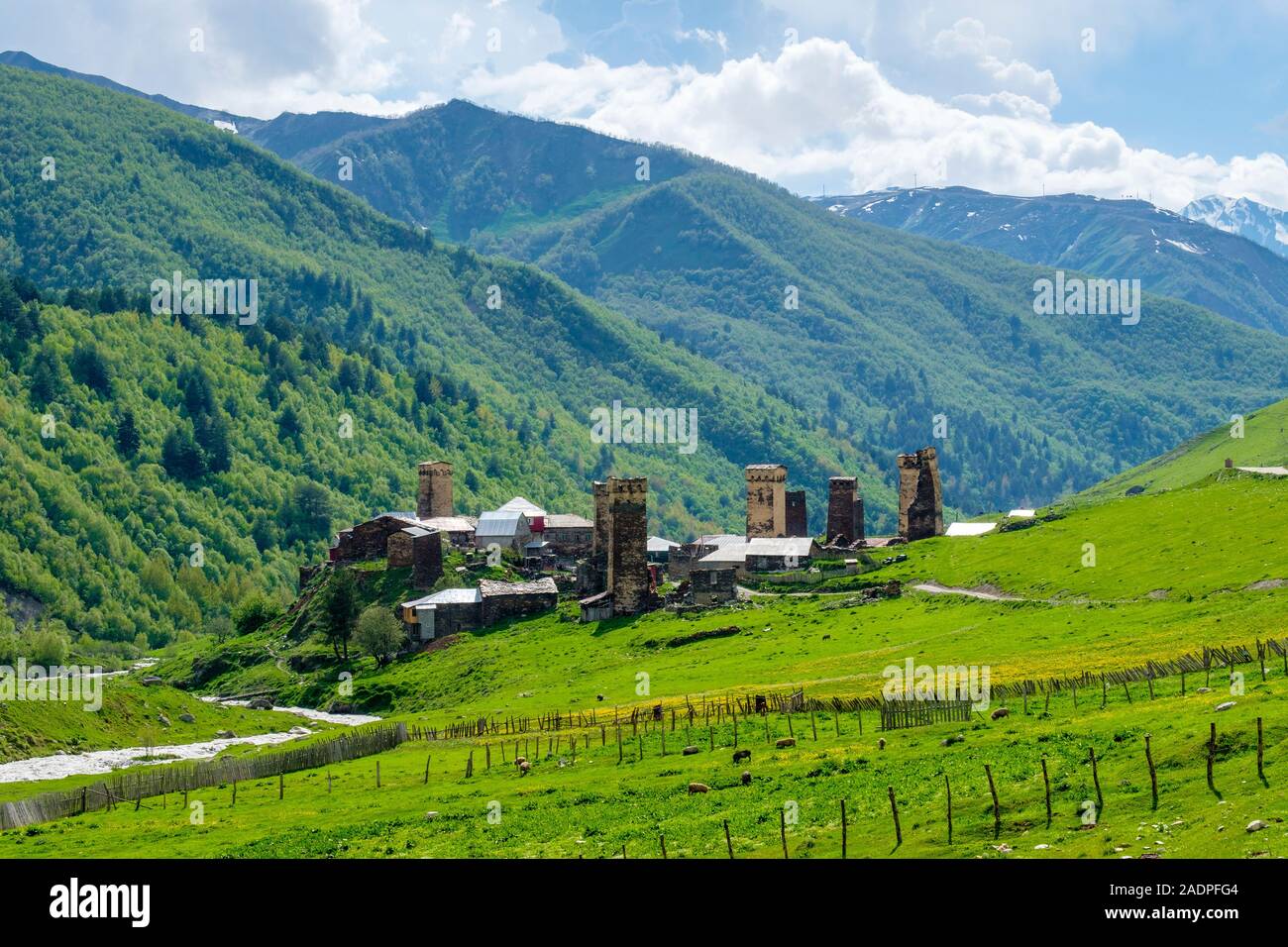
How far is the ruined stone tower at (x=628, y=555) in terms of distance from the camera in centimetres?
13250

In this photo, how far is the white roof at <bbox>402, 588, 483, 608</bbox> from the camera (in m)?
140

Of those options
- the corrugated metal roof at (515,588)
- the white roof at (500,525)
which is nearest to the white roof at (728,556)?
the corrugated metal roof at (515,588)

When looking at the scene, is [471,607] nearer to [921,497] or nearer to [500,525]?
[500,525]

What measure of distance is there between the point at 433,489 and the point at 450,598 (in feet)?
165

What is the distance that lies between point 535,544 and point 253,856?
119643 millimetres

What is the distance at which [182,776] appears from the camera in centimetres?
7538

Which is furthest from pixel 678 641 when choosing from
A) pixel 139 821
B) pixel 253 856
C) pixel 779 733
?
pixel 253 856

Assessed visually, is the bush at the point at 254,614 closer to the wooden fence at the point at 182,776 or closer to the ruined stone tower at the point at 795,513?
the ruined stone tower at the point at 795,513

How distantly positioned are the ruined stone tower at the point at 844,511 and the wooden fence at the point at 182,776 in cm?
7854

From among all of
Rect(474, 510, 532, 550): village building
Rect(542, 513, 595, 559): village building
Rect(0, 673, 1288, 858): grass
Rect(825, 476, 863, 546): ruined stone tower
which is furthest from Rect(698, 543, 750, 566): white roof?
Rect(0, 673, 1288, 858): grass
